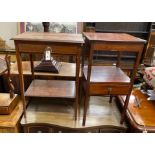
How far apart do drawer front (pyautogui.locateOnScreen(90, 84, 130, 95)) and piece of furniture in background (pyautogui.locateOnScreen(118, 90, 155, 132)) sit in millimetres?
230

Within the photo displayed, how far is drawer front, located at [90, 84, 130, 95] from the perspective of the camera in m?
1.21

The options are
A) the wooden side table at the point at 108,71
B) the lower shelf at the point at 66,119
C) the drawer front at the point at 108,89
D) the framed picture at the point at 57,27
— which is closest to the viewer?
the wooden side table at the point at 108,71

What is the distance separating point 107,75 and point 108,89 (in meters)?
0.16

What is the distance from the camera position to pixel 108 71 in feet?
4.70

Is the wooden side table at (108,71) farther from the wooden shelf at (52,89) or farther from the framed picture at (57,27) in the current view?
the framed picture at (57,27)

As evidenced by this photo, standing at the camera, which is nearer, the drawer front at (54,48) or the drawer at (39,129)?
the drawer front at (54,48)

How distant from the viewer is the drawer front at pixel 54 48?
3.54 feet

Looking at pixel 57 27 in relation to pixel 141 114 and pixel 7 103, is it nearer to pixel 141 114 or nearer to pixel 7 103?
pixel 7 103

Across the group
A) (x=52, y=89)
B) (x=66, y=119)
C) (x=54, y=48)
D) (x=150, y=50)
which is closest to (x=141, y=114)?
(x=66, y=119)

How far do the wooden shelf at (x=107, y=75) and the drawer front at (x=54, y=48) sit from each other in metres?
0.27

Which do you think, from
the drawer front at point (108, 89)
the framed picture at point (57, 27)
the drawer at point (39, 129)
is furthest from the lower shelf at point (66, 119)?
the framed picture at point (57, 27)

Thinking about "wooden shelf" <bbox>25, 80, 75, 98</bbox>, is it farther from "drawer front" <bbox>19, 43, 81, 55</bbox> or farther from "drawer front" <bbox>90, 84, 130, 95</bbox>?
"drawer front" <bbox>19, 43, 81, 55</bbox>

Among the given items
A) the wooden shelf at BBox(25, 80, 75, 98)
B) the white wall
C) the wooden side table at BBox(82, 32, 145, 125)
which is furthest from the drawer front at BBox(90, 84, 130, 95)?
the white wall
